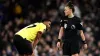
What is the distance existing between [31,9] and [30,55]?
29.9 feet

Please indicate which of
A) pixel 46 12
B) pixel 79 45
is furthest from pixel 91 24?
pixel 79 45

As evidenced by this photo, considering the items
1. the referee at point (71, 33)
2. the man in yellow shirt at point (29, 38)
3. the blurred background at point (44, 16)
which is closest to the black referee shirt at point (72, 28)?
the referee at point (71, 33)

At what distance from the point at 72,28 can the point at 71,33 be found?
124 mm

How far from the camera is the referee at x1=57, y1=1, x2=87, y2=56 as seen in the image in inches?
339

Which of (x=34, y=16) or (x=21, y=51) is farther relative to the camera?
(x=34, y=16)

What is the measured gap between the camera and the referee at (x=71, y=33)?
28.2 ft

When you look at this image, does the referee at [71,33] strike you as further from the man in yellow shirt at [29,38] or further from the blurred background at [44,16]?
the blurred background at [44,16]

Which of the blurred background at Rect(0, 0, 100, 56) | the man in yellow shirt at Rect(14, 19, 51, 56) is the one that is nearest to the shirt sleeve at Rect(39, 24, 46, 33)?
the man in yellow shirt at Rect(14, 19, 51, 56)

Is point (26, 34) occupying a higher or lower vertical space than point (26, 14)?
lower

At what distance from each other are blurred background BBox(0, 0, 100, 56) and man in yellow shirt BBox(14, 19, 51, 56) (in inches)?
236

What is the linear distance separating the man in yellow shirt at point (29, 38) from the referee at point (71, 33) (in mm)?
520

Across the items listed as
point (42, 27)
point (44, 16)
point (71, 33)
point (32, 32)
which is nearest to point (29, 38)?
point (32, 32)

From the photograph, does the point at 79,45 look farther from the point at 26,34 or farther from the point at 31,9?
the point at 31,9

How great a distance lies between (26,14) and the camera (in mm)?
17125
